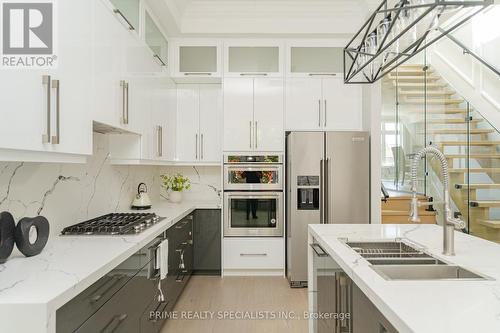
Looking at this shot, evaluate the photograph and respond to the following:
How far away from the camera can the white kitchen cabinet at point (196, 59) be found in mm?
3797

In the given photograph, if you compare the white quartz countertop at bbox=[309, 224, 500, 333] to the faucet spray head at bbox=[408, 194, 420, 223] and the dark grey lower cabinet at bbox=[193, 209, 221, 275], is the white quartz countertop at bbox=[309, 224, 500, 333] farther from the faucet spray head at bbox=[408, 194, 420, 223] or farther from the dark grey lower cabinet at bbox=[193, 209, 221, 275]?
the dark grey lower cabinet at bbox=[193, 209, 221, 275]

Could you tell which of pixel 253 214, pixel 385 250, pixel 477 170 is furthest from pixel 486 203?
pixel 385 250

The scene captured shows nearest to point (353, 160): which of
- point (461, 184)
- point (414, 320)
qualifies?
point (461, 184)

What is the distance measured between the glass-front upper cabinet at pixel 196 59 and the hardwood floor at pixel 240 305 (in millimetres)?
2384

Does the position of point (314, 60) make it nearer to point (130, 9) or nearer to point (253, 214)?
point (253, 214)

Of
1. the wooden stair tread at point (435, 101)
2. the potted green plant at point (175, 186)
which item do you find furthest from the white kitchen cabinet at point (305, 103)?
the wooden stair tread at point (435, 101)

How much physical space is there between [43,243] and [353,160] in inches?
114

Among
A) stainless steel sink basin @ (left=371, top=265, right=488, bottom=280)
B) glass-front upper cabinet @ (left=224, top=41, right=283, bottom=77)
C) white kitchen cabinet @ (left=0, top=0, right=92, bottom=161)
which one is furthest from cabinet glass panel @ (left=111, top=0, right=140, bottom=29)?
stainless steel sink basin @ (left=371, top=265, right=488, bottom=280)

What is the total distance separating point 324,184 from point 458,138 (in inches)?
105

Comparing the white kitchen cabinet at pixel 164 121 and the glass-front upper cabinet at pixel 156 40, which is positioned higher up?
the glass-front upper cabinet at pixel 156 40

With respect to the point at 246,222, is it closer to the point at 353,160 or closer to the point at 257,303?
the point at 257,303

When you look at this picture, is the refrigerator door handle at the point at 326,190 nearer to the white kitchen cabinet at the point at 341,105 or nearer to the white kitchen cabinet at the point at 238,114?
the white kitchen cabinet at the point at 341,105

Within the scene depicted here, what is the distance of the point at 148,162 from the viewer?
2967mm

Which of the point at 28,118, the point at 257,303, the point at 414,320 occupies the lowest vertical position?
the point at 257,303
